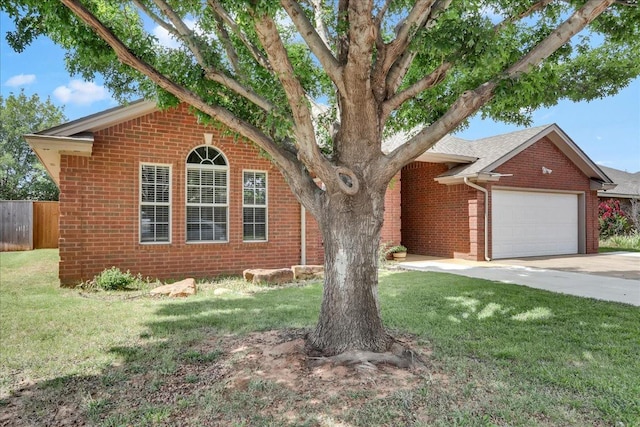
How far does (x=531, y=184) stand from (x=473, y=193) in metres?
2.86

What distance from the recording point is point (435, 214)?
1482 centimetres

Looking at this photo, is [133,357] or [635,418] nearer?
[635,418]

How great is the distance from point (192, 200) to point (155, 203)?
2.74 feet

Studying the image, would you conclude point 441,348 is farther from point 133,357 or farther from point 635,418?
point 133,357

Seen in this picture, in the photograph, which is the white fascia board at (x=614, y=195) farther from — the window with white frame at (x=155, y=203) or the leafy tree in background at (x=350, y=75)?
the window with white frame at (x=155, y=203)

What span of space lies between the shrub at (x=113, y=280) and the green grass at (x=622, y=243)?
18.6m

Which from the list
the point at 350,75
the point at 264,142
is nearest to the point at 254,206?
the point at 264,142

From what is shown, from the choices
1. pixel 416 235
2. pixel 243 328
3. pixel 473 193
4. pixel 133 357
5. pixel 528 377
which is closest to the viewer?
pixel 528 377

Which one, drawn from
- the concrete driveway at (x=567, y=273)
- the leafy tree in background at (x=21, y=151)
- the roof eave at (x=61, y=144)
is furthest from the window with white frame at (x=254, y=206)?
the leafy tree in background at (x=21, y=151)

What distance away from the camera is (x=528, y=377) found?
3664 mm

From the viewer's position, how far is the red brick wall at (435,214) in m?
13.4

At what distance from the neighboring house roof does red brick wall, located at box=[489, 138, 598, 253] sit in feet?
12.7

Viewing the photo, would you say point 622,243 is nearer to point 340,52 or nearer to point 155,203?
point 340,52

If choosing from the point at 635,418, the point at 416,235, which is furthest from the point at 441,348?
the point at 416,235
